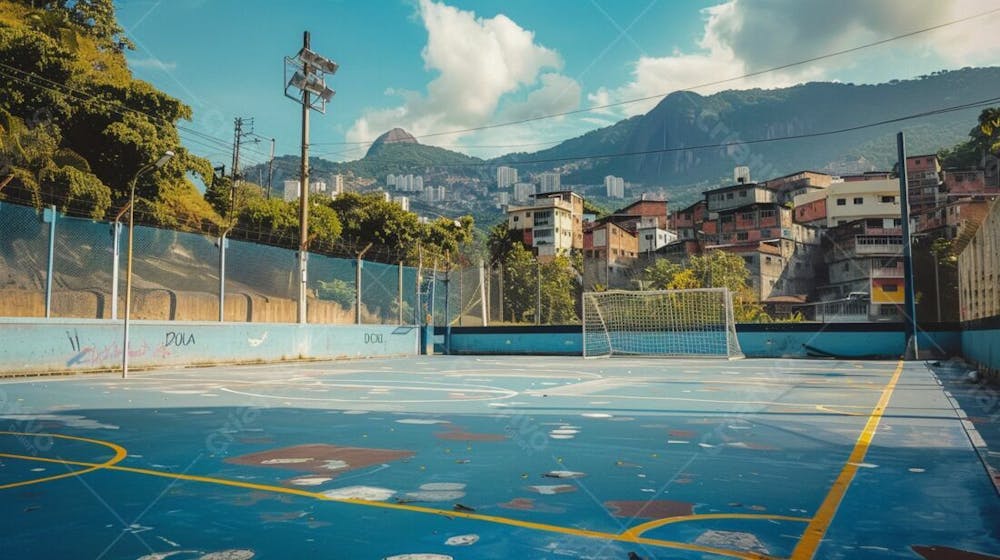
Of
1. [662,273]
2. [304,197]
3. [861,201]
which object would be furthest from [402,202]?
[304,197]

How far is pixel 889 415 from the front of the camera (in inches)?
314

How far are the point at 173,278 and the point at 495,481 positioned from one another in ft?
54.7

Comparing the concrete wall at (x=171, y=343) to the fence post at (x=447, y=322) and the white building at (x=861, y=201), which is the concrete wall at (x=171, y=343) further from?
the white building at (x=861, y=201)

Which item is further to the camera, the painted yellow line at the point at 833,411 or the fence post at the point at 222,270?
the fence post at the point at 222,270

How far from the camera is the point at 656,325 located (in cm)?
2741

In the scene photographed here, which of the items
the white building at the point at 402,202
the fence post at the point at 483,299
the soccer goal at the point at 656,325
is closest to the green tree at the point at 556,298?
the fence post at the point at 483,299

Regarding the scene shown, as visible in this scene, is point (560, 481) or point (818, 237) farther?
point (818, 237)

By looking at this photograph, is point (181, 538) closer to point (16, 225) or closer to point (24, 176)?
point (16, 225)

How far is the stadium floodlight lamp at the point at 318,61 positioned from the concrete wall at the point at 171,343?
37.8ft

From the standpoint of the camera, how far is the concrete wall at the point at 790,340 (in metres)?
22.7

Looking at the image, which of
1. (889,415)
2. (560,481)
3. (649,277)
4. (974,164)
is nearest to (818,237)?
(974,164)

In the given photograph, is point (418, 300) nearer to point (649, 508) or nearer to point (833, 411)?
point (833, 411)

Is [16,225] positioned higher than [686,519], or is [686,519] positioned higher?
[16,225]

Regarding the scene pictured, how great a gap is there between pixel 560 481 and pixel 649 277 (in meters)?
34.6
